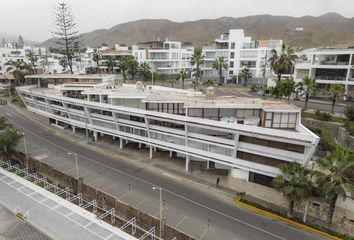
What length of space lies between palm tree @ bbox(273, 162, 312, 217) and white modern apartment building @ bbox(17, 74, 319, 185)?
1.85 m

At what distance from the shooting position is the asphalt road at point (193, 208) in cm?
2722

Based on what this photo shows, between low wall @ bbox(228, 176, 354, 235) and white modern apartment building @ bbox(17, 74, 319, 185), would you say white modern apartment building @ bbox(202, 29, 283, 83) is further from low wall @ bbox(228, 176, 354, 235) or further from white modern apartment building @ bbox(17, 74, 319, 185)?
low wall @ bbox(228, 176, 354, 235)

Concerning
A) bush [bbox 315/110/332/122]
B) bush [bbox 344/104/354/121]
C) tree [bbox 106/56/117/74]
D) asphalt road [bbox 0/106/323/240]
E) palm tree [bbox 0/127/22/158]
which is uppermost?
tree [bbox 106/56/117/74]

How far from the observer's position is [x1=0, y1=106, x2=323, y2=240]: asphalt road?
27.2 meters

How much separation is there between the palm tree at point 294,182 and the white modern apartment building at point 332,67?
45.3m

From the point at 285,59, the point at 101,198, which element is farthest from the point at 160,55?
the point at 101,198

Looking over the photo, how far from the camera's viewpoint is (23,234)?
87.3 ft

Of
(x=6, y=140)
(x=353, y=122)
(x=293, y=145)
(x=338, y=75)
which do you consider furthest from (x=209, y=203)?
(x=338, y=75)

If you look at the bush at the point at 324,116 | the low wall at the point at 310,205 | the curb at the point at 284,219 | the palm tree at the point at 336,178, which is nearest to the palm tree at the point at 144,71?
the bush at the point at 324,116

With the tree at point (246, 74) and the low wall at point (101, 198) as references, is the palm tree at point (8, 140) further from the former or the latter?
the tree at point (246, 74)

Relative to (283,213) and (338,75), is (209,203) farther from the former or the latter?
(338,75)

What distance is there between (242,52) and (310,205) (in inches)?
3105

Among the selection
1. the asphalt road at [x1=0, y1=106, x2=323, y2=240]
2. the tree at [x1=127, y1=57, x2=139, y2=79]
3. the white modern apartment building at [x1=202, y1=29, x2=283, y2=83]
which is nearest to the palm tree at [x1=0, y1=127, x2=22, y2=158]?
the asphalt road at [x1=0, y1=106, x2=323, y2=240]

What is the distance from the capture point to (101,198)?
30875 millimetres
